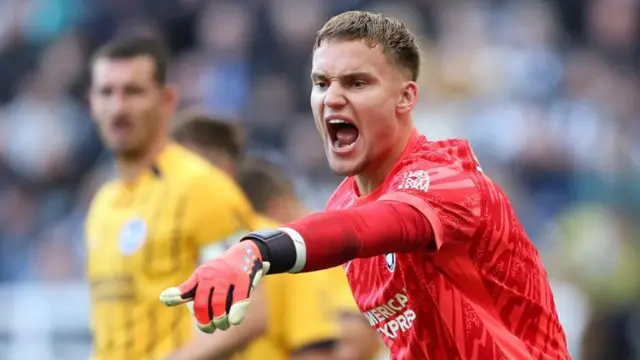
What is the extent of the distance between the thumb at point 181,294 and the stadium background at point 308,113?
24.1 feet

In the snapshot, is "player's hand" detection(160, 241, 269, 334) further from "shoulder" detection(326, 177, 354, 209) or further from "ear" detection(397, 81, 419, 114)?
"shoulder" detection(326, 177, 354, 209)

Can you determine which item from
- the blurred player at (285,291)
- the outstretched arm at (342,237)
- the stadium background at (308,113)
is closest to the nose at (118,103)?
the blurred player at (285,291)

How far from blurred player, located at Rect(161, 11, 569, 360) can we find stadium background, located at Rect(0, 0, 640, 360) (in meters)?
6.26

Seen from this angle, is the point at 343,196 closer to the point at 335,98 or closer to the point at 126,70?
the point at 335,98

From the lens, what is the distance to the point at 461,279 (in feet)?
15.1

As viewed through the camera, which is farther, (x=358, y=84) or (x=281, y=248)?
(x=358, y=84)

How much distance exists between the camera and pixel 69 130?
14703 millimetres

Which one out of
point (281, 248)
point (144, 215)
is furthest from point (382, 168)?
point (144, 215)

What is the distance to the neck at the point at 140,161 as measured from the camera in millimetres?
7203

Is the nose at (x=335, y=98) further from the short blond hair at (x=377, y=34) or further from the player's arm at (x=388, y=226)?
the player's arm at (x=388, y=226)

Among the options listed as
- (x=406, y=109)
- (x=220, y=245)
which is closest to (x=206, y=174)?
(x=220, y=245)

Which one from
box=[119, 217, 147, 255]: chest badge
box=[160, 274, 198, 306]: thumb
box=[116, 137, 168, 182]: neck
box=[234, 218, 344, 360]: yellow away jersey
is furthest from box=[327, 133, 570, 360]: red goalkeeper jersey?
box=[234, 218, 344, 360]: yellow away jersey

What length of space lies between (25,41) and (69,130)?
1.85 m

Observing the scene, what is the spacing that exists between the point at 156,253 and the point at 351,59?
95.1 inches
